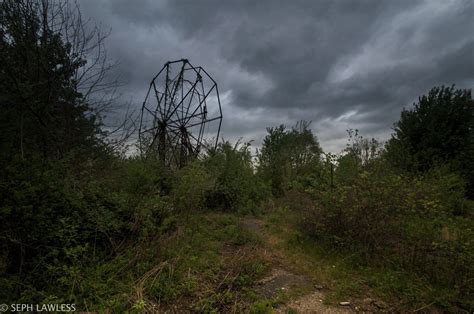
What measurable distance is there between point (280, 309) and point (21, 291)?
285 cm

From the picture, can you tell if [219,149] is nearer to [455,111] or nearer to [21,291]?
[21,291]

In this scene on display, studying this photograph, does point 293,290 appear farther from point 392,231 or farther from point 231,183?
point 231,183

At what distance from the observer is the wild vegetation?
108 inches

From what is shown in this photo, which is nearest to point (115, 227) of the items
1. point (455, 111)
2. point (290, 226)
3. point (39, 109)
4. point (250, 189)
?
point (39, 109)

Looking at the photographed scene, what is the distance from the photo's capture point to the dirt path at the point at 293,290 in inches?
105

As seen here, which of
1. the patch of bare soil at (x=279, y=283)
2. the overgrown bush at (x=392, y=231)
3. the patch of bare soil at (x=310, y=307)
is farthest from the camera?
the overgrown bush at (x=392, y=231)

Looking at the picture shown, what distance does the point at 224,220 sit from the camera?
607 centimetres

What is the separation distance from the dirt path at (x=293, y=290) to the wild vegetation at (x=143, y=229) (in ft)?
0.30

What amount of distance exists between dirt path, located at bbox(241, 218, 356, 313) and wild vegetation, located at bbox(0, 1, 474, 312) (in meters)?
0.09

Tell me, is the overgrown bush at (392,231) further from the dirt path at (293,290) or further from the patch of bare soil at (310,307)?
the patch of bare soil at (310,307)

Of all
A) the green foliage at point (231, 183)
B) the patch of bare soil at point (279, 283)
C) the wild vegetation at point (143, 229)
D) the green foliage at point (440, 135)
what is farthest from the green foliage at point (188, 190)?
the green foliage at point (440, 135)

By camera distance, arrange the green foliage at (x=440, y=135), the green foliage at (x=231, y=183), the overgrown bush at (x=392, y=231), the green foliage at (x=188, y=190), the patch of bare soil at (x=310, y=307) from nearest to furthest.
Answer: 1. the patch of bare soil at (x=310, y=307)
2. the overgrown bush at (x=392, y=231)
3. the green foliage at (x=188, y=190)
4. the green foliage at (x=231, y=183)
5. the green foliage at (x=440, y=135)

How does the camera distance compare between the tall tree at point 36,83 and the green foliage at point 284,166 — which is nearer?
the tall tree at point 36,83

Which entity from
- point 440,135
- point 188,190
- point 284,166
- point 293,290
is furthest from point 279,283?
point 440,135
